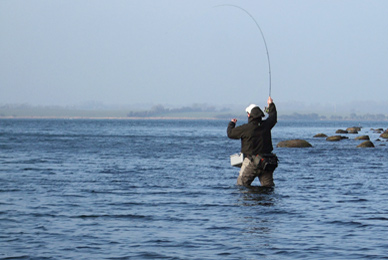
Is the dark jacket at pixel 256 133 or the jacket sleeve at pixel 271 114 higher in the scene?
the jacket sleeve at pixel 271 114

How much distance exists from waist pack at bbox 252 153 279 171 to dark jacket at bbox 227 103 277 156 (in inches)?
6.7

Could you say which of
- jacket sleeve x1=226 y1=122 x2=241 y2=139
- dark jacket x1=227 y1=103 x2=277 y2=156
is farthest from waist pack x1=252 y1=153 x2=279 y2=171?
jacket sleeve x1=226 y1=122 x2=241 y2=139

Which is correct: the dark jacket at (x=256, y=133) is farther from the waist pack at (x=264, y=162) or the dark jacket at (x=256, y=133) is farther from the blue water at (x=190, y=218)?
the blue water at (x=190, y=218)

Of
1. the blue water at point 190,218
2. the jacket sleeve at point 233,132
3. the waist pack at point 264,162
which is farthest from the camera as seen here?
the jacket sleeve at point 233,132

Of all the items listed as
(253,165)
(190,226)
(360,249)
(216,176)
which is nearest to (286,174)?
(216,176)

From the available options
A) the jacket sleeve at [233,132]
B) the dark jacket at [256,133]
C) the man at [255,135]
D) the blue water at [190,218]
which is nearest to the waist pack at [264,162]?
the man at [255,135]

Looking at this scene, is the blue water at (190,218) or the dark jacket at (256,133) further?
the dark jacket at (256,133)

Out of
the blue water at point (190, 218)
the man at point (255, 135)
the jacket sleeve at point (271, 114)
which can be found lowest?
the blue water at point (190, 218)

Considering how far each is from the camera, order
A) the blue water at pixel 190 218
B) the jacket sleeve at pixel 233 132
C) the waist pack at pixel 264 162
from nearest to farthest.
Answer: the blue water at pixel 190 218 < the waist pack at pixel 264 162 < the jacket sleeve at pixel 233 132

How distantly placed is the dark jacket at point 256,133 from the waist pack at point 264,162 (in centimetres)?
17

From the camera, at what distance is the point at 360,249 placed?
963 centimetres

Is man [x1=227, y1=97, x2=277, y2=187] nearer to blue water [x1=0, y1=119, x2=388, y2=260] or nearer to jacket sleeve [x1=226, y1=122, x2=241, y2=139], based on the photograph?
jacket sleeve [x1=226, y1=122, x2=241, y2=139]

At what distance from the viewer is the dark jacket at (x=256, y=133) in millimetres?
15180

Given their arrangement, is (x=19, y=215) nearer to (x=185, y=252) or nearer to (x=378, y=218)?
(x=185, y=252)
